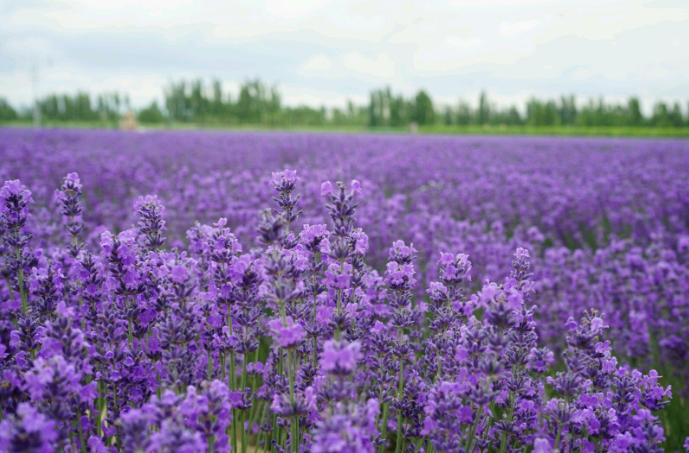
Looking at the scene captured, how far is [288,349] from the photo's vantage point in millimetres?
1186

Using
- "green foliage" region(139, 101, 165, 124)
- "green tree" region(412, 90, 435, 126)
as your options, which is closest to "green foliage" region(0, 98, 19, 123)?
"green foliage" region(139, 101, 165, 124)

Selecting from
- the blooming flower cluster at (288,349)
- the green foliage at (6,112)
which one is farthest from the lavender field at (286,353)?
the green foliage at (6,112)

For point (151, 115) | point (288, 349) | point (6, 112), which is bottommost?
point (288, 349)

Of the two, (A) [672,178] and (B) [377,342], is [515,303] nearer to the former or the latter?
(B) [377,342]

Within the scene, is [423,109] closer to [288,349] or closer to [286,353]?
[286,353]

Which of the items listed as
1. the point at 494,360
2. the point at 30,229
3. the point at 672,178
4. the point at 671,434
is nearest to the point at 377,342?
the point at 494,360

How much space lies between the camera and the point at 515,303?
47.4 inches

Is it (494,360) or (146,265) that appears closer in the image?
(494,360)

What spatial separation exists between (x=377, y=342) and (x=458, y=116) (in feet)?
180

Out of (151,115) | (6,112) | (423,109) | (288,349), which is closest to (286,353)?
(288,349)

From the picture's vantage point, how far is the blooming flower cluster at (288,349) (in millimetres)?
1094

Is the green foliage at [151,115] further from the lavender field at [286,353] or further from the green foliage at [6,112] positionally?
the lavender field at [286,353]

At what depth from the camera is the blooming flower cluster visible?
1.09 meters

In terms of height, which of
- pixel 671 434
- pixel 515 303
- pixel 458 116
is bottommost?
pixel 671 434
